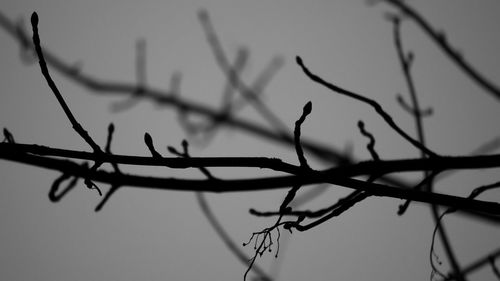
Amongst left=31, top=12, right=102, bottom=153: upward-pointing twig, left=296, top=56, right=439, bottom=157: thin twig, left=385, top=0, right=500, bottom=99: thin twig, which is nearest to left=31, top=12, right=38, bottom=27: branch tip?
left=31, top=12, right=102, bottom=153: upward-pointing twig

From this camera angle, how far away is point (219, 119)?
3193mm

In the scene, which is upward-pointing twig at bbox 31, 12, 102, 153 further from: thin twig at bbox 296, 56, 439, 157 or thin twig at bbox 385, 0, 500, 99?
thin twig at bbox 385, 0, 500, 99

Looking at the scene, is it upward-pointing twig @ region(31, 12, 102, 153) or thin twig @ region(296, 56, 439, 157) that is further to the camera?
thin twig @ region(296, 56, 439, 157)

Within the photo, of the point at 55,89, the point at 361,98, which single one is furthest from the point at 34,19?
the point at 361,98

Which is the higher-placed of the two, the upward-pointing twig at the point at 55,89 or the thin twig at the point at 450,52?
the thin twig at the point at 450,52

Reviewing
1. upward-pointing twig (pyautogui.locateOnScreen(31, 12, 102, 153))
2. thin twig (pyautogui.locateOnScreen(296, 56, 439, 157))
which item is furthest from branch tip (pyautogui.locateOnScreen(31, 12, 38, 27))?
thin twig (pyautogui.locateOnScreen(296, 56, 439, 157))

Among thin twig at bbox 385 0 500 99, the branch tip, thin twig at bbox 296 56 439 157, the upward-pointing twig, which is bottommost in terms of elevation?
the upward-pointing twig

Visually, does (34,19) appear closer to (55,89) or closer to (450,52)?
(55,89)

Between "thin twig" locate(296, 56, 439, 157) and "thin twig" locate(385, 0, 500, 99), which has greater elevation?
"thin twig" locate(385, 0, 500, 99)

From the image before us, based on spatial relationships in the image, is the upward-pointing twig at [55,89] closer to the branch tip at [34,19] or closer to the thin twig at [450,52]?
the branch tip at [34,19]

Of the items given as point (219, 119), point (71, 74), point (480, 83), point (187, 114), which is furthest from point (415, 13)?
point (71, 74)

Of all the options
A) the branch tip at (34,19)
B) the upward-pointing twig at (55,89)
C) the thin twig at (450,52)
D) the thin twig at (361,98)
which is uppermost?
the thin twig at (450,52)

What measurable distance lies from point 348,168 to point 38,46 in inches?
46.7

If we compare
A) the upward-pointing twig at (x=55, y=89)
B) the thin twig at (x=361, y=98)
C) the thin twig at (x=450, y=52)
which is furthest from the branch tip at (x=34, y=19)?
the thin twig at (x=450, y=52)
